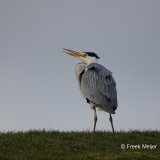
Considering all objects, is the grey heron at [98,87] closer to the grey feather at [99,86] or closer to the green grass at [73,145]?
the grey feather at [99,86]

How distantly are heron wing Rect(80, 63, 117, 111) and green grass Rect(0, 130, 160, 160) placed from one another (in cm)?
118

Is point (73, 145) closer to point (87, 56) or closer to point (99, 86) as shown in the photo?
point (99, 86)

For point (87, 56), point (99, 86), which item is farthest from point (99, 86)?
point (87, 56)

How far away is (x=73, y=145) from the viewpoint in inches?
497

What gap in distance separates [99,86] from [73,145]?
2.09 m

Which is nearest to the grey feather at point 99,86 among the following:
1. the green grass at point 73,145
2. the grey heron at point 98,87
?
the grey heron at point 98,87

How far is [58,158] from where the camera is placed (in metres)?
11.1

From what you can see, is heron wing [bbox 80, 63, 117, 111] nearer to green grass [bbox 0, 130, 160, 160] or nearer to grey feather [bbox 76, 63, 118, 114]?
grey feather [bbox 76, 63, 118, 114]

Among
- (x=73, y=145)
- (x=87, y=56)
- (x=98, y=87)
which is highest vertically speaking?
(x=87, y=56)

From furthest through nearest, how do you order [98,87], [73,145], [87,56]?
1. [87,56]
2. [98,87]
3. [73,145]

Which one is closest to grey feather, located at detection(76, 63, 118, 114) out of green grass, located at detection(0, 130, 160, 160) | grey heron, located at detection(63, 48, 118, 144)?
grey heron, located at detection(63, 48, 118, 144)

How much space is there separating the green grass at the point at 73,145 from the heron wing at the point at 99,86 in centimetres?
118

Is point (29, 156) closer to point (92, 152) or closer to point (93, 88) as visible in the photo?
point (92, 152)

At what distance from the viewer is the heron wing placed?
13375 mm
